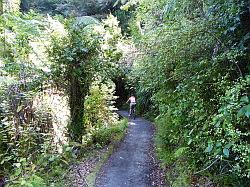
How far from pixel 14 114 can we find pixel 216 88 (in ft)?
17.3

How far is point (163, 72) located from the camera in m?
7.89

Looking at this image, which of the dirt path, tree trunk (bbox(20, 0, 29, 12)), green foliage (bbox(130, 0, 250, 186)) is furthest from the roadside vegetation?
tree trunk (bbox(20, 0, 29, 12))

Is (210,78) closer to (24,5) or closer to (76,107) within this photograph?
(76,107)

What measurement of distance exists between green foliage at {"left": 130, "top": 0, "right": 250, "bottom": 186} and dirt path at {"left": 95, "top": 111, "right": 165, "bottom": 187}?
985 mm

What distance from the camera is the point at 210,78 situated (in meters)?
5.20

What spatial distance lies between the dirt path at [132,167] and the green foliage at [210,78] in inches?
38.8

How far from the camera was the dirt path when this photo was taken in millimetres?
7793

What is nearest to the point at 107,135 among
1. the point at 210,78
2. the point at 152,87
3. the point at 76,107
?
the point at 76,107

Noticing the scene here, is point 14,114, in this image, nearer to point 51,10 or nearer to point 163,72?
point 163,72

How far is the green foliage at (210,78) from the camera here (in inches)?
153

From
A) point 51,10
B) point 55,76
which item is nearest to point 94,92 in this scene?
point 55,76

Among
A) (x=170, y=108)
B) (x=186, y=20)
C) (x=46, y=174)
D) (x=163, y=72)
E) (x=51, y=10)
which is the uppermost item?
(x=51, y=10)

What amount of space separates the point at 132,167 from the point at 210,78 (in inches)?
177

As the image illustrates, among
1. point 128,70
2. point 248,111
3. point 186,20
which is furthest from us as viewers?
point 128,70
